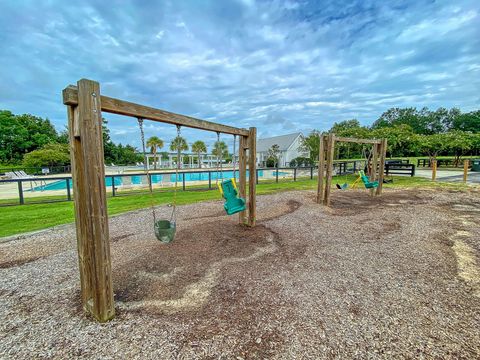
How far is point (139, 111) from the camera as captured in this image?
2.40 m

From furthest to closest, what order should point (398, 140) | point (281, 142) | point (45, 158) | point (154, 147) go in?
1. point (281, 142)
2. point (45, 158)
3. point (398, 140)
4. point (154, 147)

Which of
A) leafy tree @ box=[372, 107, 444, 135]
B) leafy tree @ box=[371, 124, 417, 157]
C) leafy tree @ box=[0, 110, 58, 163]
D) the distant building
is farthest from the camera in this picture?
leafy tree @ box=[372, 107, 444, 135]

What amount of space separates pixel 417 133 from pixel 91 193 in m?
68.2

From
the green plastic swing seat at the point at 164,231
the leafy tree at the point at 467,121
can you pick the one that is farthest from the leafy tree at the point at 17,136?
the leafy tree at the point at 467,121

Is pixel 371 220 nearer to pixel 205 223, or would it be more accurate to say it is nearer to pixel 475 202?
A: pixel 205 223

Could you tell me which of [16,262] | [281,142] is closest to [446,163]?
[281,142]

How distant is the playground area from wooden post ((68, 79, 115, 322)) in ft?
0.98

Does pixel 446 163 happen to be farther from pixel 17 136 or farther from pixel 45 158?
pixel 17 136

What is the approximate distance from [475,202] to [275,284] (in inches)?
328

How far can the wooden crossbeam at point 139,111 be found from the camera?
1843mm

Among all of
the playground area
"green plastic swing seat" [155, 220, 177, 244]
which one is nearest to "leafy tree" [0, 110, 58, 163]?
the playground area

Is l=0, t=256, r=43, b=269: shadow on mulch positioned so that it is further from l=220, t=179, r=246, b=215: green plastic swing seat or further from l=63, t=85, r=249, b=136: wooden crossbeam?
l=220, t=179, r=246, b=215: green plastic swing seat

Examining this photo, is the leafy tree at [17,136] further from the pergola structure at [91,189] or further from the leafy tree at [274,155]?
the pergola structure at [91,189]

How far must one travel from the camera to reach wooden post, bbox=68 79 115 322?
1.86 m
